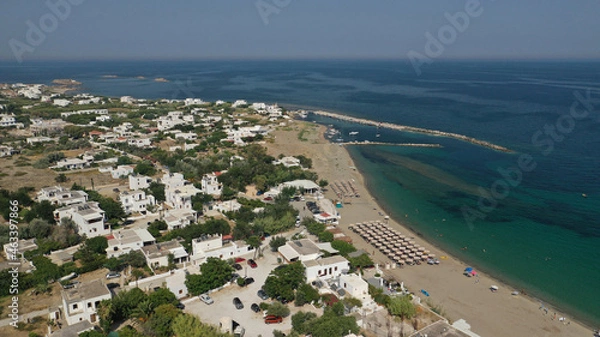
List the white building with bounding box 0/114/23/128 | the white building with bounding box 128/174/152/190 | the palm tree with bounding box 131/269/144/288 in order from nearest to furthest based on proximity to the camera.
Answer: the palm tree with bounding box 131/269/144/288 < the white building with bounding box 128/174/152/190 < the white building with bounding box 0/114/23/128

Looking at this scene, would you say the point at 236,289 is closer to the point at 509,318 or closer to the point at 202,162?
Answer: the point at 509,318

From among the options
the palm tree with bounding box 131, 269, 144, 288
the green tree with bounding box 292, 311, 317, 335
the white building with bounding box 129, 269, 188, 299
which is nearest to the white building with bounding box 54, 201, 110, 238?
the palm tree with bounding box 131, 269, 144, 288

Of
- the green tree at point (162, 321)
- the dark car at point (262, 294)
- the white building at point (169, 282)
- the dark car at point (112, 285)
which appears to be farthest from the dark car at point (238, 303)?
the dark car at point (112, 285)

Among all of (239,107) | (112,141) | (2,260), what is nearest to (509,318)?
(2,260)

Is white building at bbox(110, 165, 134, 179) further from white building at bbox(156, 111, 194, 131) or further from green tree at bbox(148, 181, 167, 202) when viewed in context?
white building at bbox(156, 111, 194, 131)

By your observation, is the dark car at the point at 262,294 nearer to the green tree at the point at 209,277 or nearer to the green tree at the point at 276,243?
the green tree at the point at 209,277

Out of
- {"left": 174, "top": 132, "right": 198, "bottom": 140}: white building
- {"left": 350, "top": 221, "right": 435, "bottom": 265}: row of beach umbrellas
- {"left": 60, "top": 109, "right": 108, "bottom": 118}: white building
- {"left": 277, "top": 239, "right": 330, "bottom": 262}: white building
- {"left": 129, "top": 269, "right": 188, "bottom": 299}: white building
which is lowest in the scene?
{"left": 350, "top": 221, "right": 435, "bottom": 265}: row of beach umbrellas
